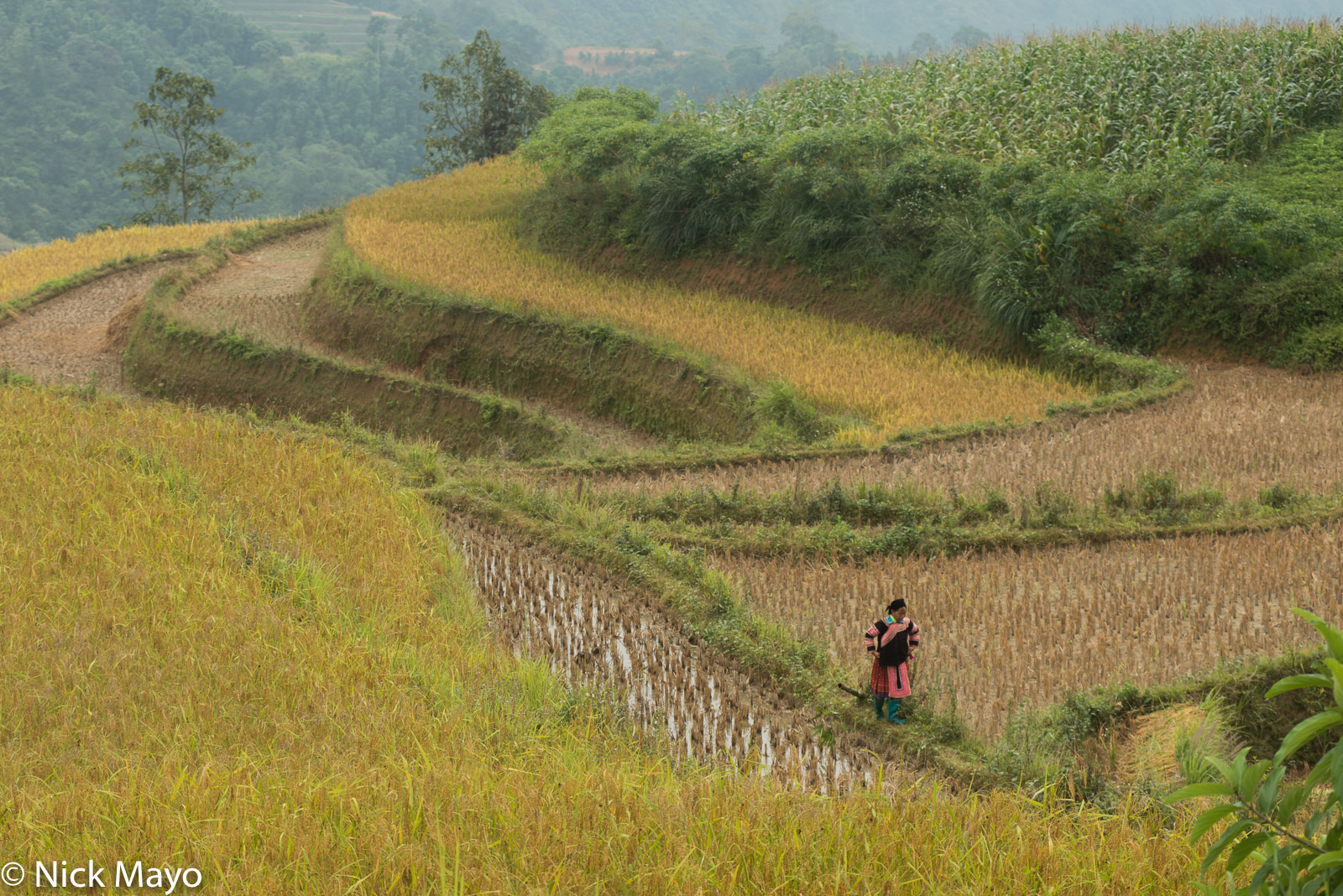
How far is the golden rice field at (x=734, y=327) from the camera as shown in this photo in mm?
9891

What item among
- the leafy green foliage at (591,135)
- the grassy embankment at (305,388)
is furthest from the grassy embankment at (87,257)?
the leafy green foliage at (591,135)

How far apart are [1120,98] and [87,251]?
1858cm

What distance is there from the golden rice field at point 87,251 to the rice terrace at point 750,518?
1507mm

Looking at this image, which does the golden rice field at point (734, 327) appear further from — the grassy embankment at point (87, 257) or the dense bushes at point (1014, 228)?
the grassy embankment at point (87, 257)

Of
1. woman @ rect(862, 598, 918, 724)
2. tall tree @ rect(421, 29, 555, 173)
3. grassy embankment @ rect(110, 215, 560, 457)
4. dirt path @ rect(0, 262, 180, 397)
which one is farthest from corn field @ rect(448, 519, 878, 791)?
tall tree @ rect(421, 29, 555, 173)

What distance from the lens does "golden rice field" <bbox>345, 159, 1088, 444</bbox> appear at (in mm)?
9891

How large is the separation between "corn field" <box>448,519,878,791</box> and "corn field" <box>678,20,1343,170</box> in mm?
9458

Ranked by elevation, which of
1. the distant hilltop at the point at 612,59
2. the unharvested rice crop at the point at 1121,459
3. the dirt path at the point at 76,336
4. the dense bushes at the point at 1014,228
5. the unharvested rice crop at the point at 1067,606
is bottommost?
the dirt path at the point at 76,336

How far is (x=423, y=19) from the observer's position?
71.4 metres

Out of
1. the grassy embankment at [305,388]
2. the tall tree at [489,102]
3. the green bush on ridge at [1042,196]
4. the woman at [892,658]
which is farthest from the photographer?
the tall tree at [489,102]

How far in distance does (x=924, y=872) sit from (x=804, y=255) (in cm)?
1130

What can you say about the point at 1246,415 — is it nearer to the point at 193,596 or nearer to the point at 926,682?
the point at 926,682

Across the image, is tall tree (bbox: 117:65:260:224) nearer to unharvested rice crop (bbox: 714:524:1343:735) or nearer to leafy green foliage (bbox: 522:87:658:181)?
leafy green foliage (bbox: 522:87:658:181)

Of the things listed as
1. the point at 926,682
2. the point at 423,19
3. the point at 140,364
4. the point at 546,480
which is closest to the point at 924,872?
the point at 926,682
